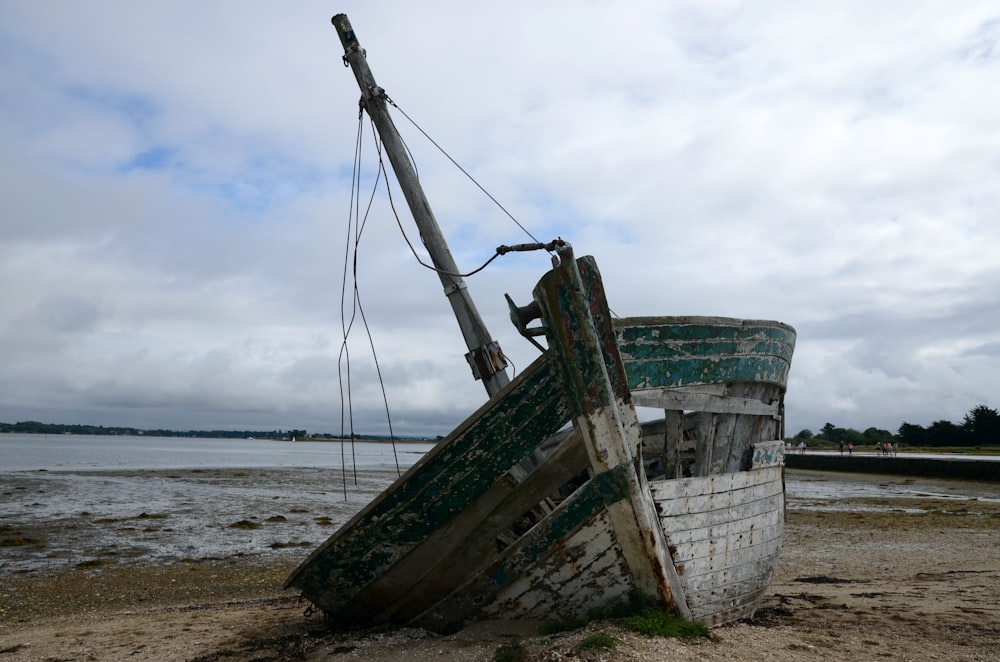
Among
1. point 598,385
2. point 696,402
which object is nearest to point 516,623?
point 598,385

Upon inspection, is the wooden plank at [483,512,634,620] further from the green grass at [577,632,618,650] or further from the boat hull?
the green grass at [577,632,618,650]

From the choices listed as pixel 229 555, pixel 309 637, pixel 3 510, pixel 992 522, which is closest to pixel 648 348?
pixel 309 637

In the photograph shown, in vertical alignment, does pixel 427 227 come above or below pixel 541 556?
above

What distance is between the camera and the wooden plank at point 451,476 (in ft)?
16.6

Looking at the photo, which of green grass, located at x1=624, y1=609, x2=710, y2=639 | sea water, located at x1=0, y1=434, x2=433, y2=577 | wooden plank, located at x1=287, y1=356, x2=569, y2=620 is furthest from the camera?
sea water, located at x1=0, y1=434, x2=433, y2=577

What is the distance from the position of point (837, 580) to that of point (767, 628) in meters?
4.46

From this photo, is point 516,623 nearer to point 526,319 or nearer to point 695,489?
point 695,489

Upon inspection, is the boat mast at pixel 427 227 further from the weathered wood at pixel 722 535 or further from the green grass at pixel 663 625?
the green grass at pixel 663 625

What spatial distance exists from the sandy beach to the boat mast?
2677 mm

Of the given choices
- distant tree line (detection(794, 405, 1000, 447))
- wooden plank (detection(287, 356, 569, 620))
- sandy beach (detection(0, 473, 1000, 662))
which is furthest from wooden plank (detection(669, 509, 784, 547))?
distant tree line (detection(794, 405, 1000, 447))

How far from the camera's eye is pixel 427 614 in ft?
18.9

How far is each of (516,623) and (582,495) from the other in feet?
3.89

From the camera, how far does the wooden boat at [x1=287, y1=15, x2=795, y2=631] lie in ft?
16.0

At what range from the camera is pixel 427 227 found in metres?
7.86
